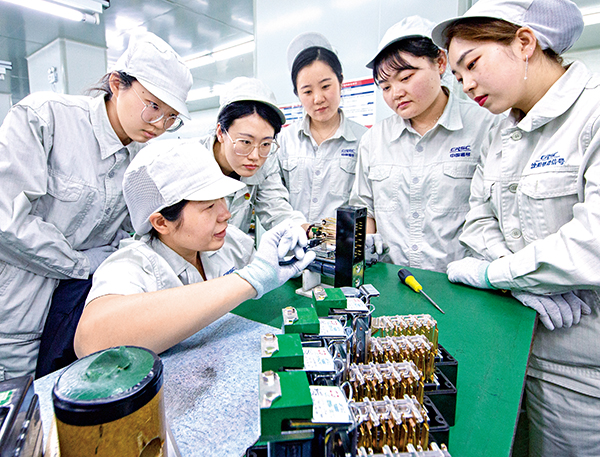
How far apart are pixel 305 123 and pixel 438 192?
1.05 metres

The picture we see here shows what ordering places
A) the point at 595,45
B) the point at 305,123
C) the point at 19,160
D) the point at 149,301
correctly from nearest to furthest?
the point at 149,301
the point at 19,160
the point at 305,123
the point at 595,45

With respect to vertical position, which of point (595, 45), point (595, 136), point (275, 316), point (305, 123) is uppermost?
point (595, 45)

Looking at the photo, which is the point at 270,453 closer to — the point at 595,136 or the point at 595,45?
the point at 595,136

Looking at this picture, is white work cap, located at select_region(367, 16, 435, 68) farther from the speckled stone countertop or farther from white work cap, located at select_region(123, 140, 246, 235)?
the speckled stone countertop

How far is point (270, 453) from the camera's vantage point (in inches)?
19.5

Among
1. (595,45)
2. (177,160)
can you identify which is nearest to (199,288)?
(177,160)

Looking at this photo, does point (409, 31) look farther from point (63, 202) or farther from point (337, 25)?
point (63, 202)

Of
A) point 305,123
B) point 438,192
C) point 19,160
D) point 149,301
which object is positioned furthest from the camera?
point 305,123

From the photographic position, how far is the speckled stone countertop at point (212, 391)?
0.58 meters

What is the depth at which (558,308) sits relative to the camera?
1149 mm

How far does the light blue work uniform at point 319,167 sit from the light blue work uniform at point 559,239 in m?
1.11

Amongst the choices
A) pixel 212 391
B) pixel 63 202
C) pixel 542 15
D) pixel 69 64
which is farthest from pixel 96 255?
pixel 69 64

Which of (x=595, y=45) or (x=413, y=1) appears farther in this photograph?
(x=595, y=45)

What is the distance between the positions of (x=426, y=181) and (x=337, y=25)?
1765 mm
